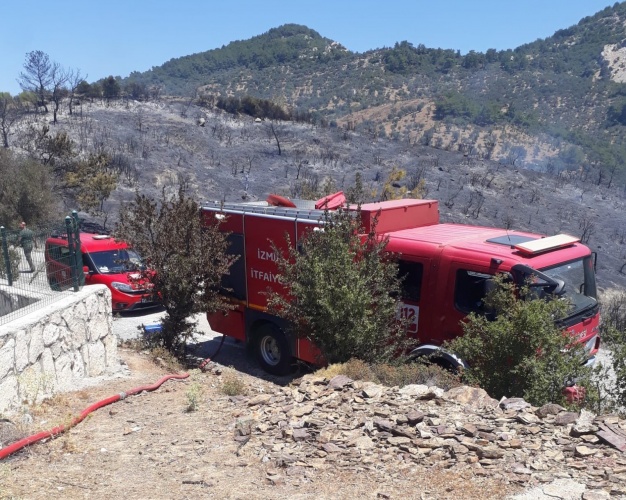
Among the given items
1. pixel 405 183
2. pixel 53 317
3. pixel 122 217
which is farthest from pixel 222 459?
pixel 405 183

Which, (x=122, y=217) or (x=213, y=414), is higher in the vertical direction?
(x=122, y=217)

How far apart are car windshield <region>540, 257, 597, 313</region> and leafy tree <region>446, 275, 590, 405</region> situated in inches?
39.0

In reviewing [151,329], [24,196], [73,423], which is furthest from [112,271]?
[24,196]

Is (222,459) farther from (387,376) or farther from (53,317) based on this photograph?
(53,317)

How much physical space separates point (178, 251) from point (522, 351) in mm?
5778

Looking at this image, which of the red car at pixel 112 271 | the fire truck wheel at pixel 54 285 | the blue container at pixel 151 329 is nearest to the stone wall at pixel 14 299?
the fire truck wheel at pixel 54 285

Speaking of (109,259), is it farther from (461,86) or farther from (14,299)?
(461,86)

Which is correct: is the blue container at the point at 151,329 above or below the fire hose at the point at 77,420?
below

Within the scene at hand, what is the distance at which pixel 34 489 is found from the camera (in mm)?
5402

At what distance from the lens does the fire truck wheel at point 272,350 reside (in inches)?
445

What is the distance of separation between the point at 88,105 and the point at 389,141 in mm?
20286

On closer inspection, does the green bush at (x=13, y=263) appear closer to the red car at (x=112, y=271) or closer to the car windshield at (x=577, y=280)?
the red car at (x=112, y=271)

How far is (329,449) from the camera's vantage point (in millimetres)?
5961

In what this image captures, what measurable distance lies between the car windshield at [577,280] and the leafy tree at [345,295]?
6.81 feet
